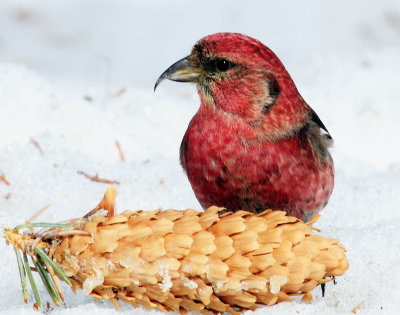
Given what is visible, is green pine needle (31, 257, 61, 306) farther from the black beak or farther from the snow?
the black beak

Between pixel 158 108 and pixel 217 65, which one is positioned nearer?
pixel 217 65

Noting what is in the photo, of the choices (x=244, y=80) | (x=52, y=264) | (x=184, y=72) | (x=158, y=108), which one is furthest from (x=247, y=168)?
(x=158, y=108)

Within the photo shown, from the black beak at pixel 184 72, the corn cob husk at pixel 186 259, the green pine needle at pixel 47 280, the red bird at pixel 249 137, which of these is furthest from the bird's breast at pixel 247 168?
the green pine needle at pixel 47 280

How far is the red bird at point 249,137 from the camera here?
98.2 inches

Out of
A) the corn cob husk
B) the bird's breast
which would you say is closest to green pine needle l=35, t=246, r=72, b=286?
the corn cob husk

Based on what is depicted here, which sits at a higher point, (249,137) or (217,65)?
(217,65)

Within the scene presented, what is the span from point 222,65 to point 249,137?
304 millimetres

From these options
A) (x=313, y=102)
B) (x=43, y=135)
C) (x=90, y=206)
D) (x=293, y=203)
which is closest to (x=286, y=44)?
(x=313, y=102)

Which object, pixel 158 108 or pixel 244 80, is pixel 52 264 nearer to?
pixel 244 80

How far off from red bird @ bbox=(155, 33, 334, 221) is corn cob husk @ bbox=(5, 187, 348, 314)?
0.38 m

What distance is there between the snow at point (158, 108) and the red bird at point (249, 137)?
364 millimetres

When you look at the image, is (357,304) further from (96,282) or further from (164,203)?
(164,203)

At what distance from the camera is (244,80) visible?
262 centimetres

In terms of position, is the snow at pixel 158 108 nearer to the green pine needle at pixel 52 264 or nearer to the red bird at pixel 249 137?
the green pine needle at pixel 52 264
